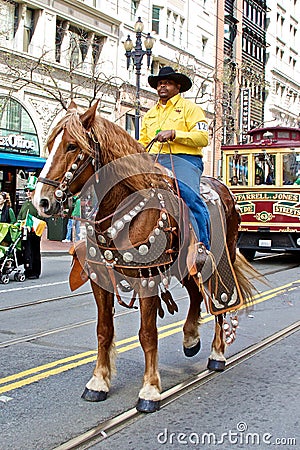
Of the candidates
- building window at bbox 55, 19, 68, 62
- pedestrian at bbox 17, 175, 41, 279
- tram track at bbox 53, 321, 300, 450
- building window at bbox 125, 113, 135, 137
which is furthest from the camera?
building window at bbox 125, 113, 135, 137

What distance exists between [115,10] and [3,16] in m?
8.84

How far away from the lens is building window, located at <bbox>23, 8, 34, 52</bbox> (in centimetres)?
2619

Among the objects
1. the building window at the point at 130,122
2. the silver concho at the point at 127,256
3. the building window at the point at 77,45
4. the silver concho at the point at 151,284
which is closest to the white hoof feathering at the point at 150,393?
the silver concho at the point at 151,284

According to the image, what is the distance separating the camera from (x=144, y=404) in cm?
435

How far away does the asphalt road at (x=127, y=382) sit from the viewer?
4016 mm

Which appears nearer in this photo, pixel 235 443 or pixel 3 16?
pixel 235 443

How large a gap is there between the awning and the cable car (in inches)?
417

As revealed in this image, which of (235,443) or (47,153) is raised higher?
(47,153)

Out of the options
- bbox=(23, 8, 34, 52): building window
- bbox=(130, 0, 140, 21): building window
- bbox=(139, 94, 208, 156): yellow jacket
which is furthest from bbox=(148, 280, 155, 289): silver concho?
bbox=(130, 0, 140, 21): building window

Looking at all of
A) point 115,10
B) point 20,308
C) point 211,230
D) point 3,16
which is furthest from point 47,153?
point 115,10

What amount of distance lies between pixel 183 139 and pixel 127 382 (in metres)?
2.14

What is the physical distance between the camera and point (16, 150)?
24938mm

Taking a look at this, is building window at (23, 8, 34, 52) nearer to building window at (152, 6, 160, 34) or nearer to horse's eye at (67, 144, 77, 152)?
building window at (152, 6, 160, 34)

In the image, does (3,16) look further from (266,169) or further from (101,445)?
(101,445)
